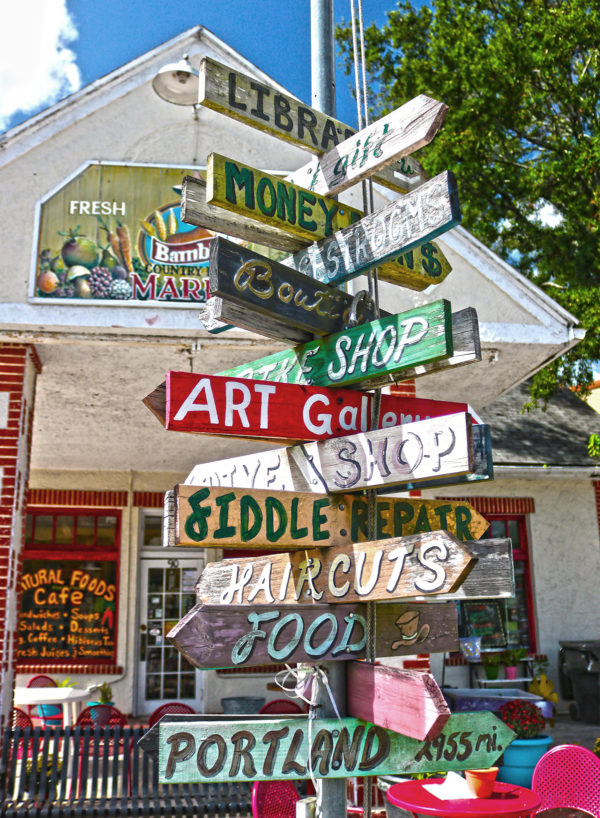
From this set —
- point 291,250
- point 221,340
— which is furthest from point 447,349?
point 221,340

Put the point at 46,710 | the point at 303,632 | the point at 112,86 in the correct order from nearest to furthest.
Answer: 1. the point at 303,632
2. the point at 112,86
3. the point at 46,710

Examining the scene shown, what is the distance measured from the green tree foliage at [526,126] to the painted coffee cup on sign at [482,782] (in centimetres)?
779

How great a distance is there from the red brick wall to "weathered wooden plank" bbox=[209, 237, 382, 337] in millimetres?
4010

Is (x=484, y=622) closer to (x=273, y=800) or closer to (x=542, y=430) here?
(x=542, y=430)

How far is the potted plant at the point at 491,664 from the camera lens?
11625mm

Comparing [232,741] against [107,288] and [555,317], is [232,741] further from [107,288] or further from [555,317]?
[555,317]

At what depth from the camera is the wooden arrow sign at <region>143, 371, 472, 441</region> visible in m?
2.60

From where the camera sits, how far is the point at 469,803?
4.00 meters

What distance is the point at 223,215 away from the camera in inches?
116

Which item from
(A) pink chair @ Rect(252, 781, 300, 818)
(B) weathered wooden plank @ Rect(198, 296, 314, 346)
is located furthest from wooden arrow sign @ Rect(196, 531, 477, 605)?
(A) pink chair @ Rect(252, 781, 300, 818)

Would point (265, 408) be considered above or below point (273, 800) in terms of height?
above

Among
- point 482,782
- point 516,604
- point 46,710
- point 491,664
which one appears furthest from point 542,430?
point 482,782

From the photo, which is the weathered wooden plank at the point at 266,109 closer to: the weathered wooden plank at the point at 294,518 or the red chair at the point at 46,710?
the weathered wooden plank at the point at 294,518

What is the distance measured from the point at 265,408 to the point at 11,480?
415cm
